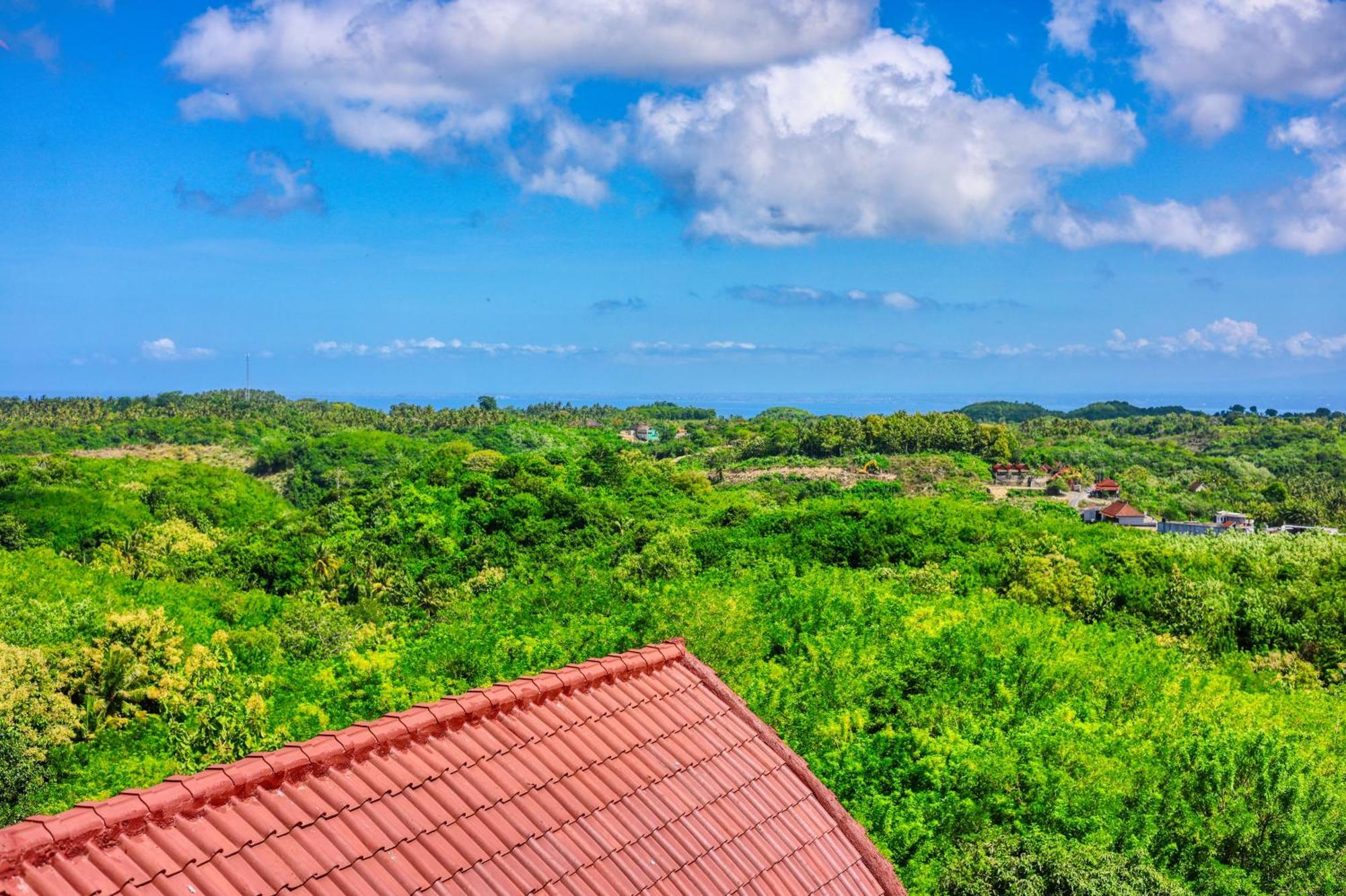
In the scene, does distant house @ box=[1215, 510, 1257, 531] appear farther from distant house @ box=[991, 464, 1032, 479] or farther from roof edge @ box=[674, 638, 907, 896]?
roof edge @ box=[674, 638, 907, 896]

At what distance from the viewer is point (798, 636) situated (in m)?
25.4

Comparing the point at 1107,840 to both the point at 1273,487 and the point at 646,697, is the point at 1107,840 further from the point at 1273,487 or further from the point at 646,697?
the point at 1273,487

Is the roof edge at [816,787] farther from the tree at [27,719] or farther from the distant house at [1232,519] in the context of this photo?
the distant house at [1232,519]

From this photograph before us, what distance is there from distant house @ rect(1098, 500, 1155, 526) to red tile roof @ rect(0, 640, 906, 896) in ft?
235

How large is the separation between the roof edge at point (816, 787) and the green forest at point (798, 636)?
5263 millimetres

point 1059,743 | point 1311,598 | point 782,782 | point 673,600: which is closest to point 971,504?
point 1311,598

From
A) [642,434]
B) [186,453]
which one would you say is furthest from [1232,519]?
[186,453]

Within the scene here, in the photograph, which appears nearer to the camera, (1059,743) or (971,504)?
(1059,743)

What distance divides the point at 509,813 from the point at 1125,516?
7527 centimetres

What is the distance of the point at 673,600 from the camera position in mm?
24828

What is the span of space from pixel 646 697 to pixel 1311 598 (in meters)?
35.0

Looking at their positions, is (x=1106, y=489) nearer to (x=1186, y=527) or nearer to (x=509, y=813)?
(x=1186, y=527)

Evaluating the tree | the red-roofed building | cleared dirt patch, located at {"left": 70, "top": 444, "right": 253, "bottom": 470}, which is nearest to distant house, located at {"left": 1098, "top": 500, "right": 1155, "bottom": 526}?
the red-roofed building

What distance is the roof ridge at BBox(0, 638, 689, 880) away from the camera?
4.53 m
